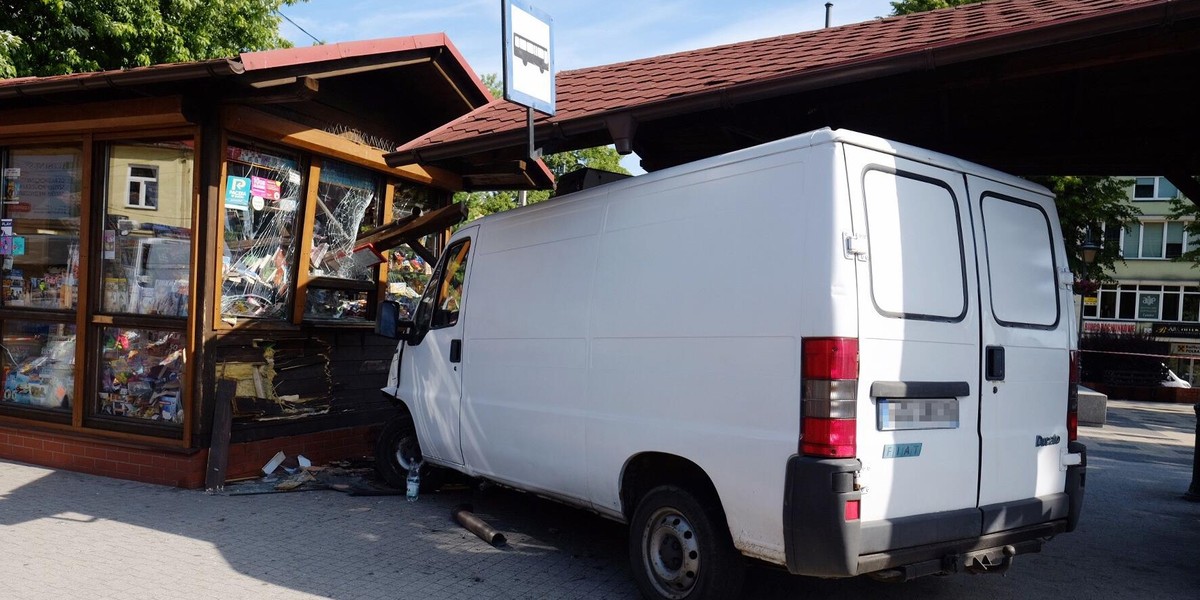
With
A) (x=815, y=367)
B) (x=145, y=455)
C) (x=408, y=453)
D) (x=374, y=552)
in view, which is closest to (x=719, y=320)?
(x=815, y=367)

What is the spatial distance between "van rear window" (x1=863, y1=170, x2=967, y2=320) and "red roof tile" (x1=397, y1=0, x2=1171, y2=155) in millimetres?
1012

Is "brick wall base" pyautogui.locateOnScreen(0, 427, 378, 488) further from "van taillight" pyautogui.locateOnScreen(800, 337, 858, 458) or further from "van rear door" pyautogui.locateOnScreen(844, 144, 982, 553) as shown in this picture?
"van rear door" pyautogui.locateOnScreen(844, 144, 982, 553)

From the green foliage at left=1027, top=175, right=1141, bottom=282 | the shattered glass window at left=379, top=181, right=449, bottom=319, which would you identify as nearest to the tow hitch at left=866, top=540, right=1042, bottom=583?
the shattered glass window at left=379, top=181, right=449, bottom=319

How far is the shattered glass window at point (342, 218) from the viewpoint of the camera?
8609 millimetres

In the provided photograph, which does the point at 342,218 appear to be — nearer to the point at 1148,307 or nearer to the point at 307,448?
the point at 307,448

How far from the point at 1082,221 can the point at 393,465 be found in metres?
17.3

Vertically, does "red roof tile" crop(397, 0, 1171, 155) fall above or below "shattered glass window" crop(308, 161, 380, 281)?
above

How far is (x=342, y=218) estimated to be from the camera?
8.88 metres

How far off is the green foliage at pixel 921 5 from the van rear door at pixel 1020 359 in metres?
15.2

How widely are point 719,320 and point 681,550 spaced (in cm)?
124

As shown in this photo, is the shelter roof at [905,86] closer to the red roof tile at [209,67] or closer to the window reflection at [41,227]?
the red roof tile at [209,67]

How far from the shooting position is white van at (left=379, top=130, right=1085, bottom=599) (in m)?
3.92

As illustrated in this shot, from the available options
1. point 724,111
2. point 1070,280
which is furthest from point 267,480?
point 1070,280

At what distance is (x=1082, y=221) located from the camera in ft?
63.9
